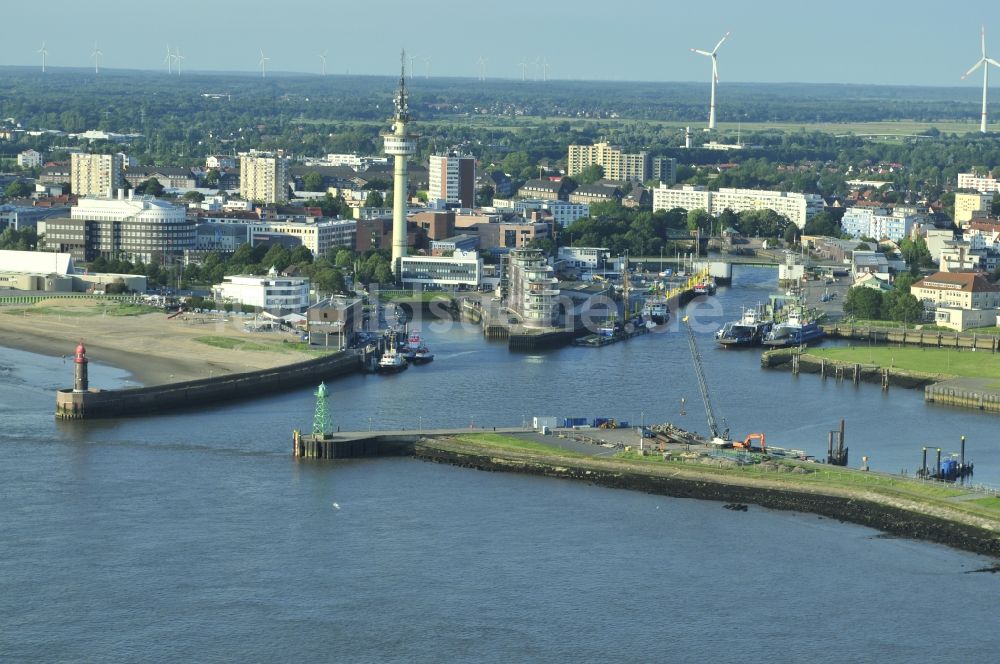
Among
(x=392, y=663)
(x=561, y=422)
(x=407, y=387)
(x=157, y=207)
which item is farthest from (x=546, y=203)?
(x=392, y=663)

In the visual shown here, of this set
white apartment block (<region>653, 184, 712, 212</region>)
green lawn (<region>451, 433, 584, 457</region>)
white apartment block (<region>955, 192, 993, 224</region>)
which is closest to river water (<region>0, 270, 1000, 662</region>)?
green lawn (<region>451, 433, 584, 457</region>)

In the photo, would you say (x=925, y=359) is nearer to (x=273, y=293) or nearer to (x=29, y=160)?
(x=273, y=293)

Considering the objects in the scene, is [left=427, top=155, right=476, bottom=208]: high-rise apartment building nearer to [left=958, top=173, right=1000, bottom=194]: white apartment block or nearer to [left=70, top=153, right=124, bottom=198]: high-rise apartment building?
[left=70, top=153, right=124, bottom=198]: high-rise apartment building

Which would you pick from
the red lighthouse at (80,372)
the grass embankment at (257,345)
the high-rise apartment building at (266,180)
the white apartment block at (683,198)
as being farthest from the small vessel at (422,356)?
the white apartment block at (683,198)

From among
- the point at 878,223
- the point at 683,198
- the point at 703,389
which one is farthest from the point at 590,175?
the point at 703,389

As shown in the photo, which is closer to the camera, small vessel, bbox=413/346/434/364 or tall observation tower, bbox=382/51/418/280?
small vessel, bbox=413/346/434/364

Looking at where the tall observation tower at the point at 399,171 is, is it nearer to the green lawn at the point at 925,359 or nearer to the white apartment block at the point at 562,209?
the white apartment block at the point at 562,209
